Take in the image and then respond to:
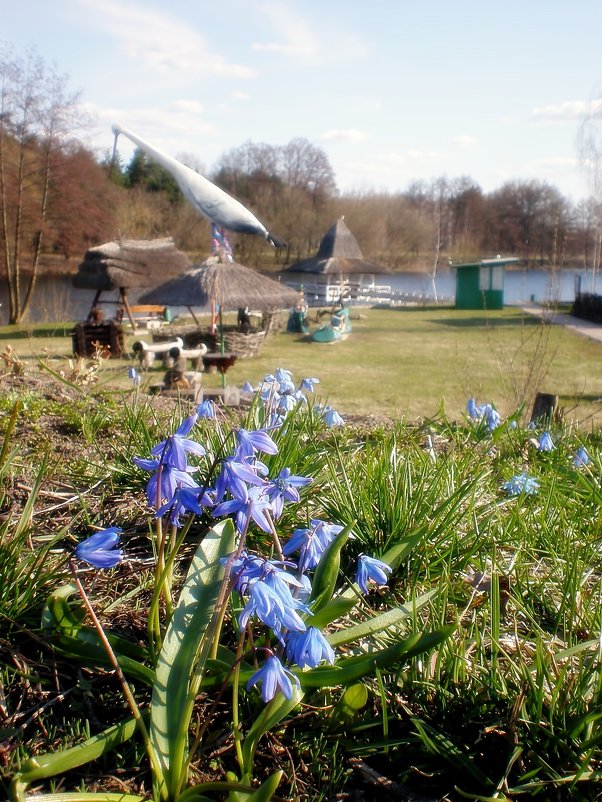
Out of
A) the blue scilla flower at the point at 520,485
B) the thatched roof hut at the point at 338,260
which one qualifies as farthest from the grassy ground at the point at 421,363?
the blue scilla flower at the point at 520,485

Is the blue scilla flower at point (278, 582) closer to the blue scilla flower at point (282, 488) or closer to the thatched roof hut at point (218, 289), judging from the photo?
the blue scilla flower at point (282, 488)

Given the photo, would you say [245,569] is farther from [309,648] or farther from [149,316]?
[149,316]

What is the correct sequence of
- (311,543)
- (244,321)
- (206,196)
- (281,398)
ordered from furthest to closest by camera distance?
1. (244,321)
2. (206,196)
3. (281,398)
4. (311,543)

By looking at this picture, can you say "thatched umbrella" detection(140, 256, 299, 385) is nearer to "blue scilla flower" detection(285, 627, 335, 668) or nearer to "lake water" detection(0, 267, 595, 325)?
"lake water" detection(0, 267, 595, 325)

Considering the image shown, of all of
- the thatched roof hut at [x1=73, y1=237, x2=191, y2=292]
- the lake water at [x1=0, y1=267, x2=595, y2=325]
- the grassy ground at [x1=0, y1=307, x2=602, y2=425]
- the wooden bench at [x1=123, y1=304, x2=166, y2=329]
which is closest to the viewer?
the grassy ground at [x1=0, y1=307, x2=602, y2=425]

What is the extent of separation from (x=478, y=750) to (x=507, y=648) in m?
0.39

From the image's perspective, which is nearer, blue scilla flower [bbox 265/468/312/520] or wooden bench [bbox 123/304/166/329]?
blue scilla flower [bbox 265/468/312/520]

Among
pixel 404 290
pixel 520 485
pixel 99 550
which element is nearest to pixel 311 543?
pixel 99 550

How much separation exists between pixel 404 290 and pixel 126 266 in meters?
28.0

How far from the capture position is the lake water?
31281 mm

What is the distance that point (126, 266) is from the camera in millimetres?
26531

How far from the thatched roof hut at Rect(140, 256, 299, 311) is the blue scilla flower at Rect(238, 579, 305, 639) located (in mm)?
18301

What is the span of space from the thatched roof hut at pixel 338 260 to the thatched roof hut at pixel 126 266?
9.38 m

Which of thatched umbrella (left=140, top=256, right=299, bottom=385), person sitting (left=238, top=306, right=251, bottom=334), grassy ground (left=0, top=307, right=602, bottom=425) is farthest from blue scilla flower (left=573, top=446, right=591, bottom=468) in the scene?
person sitting (left=238, top=306, right=251, bottom=334)
